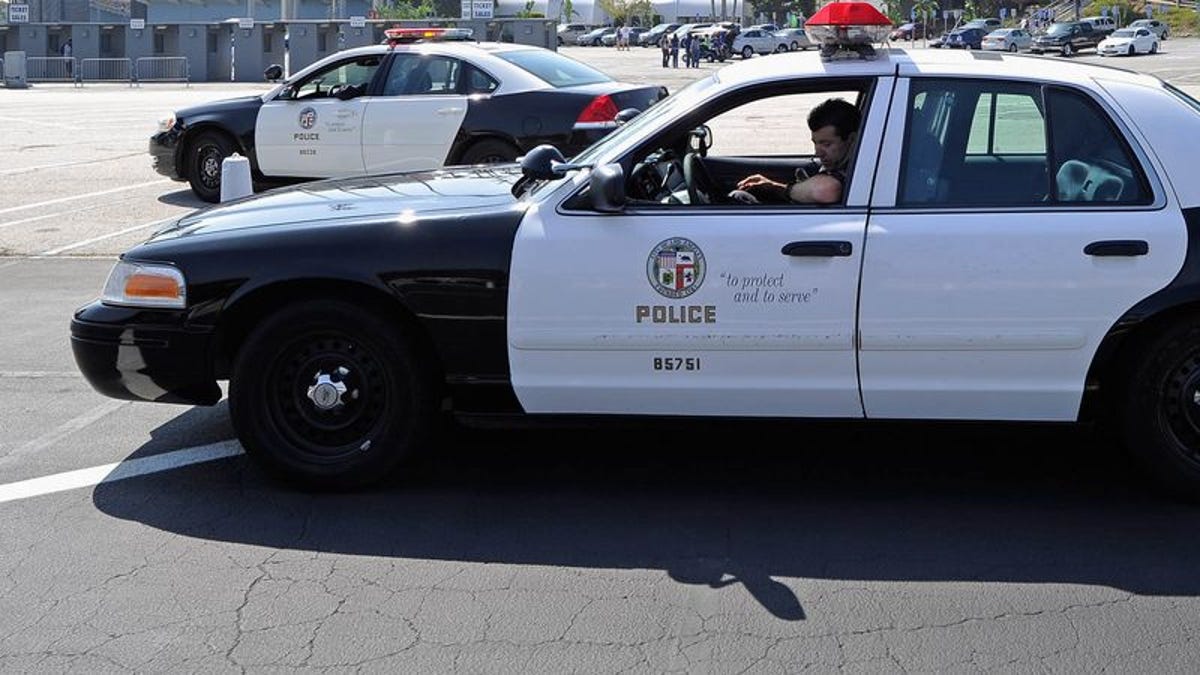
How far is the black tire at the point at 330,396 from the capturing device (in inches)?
217

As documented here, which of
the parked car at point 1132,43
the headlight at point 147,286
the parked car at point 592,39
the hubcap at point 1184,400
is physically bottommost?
the hubcap at point 1184,400

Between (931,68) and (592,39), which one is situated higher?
(592,39)

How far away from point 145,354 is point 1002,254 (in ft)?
10.2

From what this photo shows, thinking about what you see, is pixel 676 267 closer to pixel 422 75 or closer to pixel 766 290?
pixel 766 290

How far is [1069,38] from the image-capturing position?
2749 inches

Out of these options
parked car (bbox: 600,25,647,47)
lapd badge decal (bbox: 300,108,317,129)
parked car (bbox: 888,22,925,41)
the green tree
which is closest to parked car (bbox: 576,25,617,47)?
parked car (bbox: 600,25,647,47)

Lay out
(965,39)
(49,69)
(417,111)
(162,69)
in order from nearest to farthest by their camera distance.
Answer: (417,111), (162,69), (49,69), (965,39)

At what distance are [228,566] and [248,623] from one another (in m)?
0.51

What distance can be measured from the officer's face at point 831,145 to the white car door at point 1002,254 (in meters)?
0.42

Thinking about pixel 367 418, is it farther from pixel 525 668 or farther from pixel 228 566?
pixel 525 668

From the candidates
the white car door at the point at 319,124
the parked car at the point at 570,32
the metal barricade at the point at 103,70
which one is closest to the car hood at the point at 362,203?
the white car door at the point at 319,124

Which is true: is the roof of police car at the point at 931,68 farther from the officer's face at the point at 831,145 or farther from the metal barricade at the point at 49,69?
the metal barricade at the point at 49,69

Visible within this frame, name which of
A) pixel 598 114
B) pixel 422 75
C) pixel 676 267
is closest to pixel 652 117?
pixel 676 267

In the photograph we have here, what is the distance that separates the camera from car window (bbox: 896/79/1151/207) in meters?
5.28
